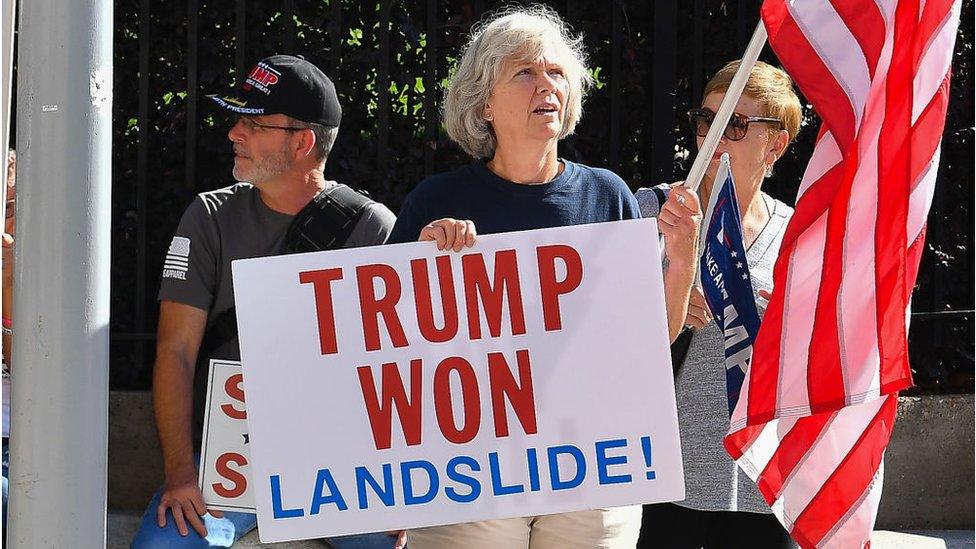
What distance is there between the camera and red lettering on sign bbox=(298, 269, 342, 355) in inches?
132

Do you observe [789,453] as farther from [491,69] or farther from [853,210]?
[491,69]

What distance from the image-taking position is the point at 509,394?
11.1ft

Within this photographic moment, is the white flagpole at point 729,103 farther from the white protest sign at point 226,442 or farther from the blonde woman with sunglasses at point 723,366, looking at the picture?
the white protest sign at point 226,442

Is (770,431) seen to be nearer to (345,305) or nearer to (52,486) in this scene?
(345,305)

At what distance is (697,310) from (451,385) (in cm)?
78

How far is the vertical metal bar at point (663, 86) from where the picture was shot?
560cm

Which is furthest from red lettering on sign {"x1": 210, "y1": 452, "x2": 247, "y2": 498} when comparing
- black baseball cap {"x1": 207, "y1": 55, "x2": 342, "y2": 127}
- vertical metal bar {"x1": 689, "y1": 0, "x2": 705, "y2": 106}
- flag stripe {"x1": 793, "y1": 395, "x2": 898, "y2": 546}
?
vertical metal bar {"x1": 689, "y1": 0, "x2": 705, "y2": 106}

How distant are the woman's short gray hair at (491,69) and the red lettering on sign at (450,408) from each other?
59 centimetres

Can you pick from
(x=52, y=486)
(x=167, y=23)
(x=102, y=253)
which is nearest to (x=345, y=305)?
(x=102, y=253)

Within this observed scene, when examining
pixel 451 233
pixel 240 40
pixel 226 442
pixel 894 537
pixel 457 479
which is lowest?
pixel 894 537

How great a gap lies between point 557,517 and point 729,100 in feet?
3.57

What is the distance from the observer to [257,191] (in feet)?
13.8

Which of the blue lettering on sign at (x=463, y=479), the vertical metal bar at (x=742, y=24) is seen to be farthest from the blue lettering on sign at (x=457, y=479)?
the vertical metal bar at (x=742, y=24)

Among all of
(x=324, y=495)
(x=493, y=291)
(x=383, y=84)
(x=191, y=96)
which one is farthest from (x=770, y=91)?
(x=191, y=96)
